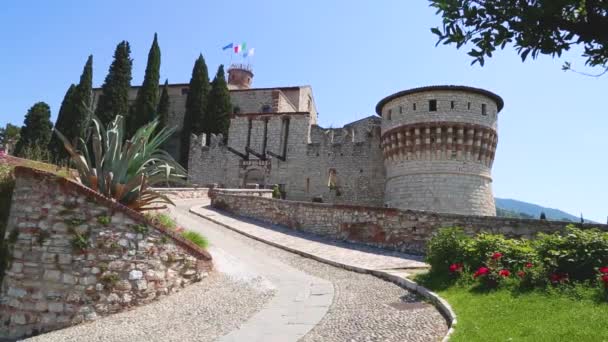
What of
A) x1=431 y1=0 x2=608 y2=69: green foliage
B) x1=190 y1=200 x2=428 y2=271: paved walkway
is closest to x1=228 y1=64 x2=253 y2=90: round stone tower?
x1=190 y1=200 x2=428 y2=271: paved walkway

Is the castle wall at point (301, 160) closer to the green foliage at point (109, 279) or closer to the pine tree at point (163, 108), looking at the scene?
the pine tree at point (163, 108)

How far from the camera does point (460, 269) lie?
920 cm

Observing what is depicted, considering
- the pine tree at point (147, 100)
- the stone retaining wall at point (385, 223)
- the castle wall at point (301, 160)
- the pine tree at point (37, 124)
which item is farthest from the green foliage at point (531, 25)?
the pine tree at point (37, 124)

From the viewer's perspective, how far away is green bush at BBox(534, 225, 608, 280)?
25.4ft

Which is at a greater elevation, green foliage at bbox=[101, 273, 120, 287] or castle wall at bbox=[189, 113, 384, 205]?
castle wall at bbox=[189, 113, 384, 205]

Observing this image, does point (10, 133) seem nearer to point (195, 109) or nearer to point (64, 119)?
point (64, 119)

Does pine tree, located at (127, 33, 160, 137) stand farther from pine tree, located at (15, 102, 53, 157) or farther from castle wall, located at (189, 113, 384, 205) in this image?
pine tree, located at (15, 102, 53, 157)

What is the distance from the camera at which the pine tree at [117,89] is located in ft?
128

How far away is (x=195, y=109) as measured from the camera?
39562 mm

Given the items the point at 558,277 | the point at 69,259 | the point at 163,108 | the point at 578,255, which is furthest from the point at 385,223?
the point at 163,108

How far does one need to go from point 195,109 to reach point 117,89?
741cm

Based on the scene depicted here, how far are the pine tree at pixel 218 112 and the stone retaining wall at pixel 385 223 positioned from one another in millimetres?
20379

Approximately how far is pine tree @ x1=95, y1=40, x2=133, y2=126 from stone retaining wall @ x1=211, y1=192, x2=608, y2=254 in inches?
996

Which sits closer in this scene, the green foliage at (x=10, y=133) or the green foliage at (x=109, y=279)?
the green foliage at (x=109, y=279)
